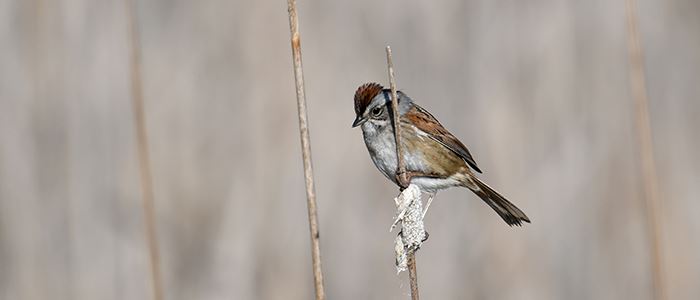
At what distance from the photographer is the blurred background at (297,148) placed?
2463 millimetres

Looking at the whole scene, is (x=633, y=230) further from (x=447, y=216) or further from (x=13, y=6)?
(x=13, y=6)

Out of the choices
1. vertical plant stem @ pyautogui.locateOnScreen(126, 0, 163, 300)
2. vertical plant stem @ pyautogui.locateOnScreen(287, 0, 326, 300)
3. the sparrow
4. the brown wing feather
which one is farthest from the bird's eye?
vertical plant stem @ pyautogui.locateOnScreen(287, 0, 326, 300)

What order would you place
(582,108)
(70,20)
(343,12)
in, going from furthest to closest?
(582,108), (343,12), (70,20)

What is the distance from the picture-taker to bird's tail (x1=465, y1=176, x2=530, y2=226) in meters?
2.44

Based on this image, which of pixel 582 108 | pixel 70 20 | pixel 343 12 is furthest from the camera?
pixel 582 108

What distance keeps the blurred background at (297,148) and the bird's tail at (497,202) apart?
20 centimetres

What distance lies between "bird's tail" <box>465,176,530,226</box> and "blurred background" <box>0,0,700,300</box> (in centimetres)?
20

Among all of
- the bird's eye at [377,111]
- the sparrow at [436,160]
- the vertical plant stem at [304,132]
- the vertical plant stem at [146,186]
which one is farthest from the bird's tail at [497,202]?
the vertical plant stem at [304,132]

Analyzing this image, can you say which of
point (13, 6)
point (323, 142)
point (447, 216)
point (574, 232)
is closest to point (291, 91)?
point (323, 142)

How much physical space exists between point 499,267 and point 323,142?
665mm

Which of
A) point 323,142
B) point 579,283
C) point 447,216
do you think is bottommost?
point 579,283

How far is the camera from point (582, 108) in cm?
286

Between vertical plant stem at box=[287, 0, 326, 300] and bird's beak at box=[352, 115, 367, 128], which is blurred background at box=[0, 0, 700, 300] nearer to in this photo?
bird's beak at box=[352, 115, 367, 128]

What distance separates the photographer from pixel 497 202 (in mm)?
2482
